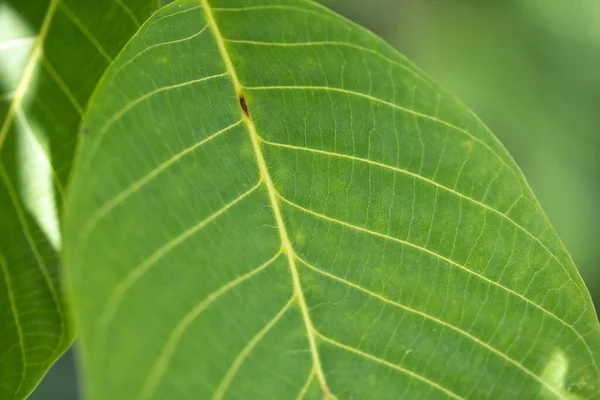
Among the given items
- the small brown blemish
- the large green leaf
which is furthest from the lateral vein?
the small brown blemish

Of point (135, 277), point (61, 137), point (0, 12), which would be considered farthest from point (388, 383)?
point (0, 12)

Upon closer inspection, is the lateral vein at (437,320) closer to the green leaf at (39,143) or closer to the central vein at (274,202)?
the central vein at (274,202)

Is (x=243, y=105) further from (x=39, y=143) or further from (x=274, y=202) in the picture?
(x=39, y=143)

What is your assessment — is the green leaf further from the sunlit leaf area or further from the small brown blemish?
the small brown blemish

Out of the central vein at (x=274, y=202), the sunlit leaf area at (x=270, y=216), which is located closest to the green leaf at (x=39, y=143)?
the sunlit leaf area at (x=270, y=216)

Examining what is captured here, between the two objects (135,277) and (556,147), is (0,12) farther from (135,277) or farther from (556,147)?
(556,147)

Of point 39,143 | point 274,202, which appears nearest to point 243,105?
point 274,202

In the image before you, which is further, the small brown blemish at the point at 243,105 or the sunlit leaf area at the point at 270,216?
the small brown blemish at the point at 243,105
